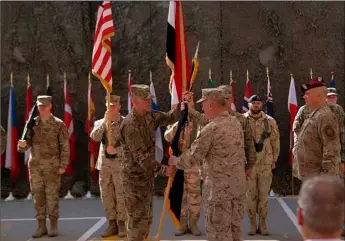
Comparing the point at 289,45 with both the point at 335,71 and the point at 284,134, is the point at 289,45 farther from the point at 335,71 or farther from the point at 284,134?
the point at 284,134

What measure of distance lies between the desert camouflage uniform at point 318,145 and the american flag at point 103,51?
247cm

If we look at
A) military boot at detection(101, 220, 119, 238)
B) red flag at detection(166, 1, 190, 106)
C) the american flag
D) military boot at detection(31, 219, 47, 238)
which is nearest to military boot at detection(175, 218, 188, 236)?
military boot at detection(101, 220, 119, 238)

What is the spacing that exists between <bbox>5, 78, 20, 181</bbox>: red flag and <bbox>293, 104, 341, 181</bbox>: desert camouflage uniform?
20.7ft

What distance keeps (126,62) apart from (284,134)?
3.34 metres

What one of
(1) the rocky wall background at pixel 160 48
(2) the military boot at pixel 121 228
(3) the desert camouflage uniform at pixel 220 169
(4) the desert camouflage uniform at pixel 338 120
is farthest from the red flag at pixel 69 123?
(3) the desert camouflage uniform at pixel 220 169

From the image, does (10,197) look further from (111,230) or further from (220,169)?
(220,169)

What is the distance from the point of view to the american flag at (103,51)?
6.29 metres

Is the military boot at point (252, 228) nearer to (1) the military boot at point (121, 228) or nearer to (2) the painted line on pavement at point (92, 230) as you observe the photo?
(1) the military boot at point (121, 228)

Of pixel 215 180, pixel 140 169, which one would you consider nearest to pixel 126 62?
pixel 140 169

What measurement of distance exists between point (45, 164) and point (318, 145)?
11.3ft

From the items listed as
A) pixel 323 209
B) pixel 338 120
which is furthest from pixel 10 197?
pixel 323 209

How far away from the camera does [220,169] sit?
4266 mm

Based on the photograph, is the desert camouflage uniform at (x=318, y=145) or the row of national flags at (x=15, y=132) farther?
the row of national flags at (x=15, y=132)

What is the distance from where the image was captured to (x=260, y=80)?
9875mm
